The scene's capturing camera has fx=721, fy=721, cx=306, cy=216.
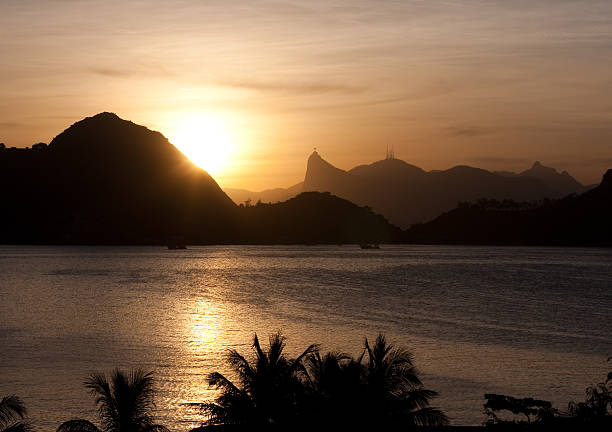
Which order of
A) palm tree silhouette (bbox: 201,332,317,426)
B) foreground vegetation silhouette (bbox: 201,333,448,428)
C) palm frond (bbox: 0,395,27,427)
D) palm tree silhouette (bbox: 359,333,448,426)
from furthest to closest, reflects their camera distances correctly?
1. palm tree silhouette (bbox: 201,332,317,426)
2. palm tree silhouette (bbox: 359,333,448,426)
3. foreground vegetation silhouette (bbox: 201,333,448,428)
4. palm frond (bbox: 0,395,27,427)

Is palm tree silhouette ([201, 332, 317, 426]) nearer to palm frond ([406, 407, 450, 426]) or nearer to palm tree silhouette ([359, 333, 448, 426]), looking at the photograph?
palm tree silhouette ([359, 333, 448, 426])

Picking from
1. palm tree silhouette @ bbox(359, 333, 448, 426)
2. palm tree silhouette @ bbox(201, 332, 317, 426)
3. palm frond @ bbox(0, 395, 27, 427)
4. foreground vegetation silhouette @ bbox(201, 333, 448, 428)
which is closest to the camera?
palm frond @ bbox(0, 395, 27, 427)

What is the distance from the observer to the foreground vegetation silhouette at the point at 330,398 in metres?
26.5

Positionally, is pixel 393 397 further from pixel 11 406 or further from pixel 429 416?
pixel 11 406

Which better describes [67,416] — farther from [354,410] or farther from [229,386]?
[354,410]

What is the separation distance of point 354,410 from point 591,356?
44780 mm

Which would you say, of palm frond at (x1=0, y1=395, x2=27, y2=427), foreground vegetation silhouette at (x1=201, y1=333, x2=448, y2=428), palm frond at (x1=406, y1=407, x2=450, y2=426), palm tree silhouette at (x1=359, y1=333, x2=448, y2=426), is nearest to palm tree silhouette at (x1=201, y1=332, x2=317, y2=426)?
foreground vegetation silhouette at (x1=201, y1=333, x2=448, y2=428)

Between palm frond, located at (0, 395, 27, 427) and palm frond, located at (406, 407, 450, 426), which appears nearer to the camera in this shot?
palm frond, located at (0, 395, 27, 427)

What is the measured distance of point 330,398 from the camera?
1050 inches

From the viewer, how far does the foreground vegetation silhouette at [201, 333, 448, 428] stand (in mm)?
26484

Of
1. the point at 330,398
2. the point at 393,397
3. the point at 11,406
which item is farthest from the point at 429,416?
the point at 11,406

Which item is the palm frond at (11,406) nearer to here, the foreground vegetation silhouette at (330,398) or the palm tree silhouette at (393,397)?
the foreground vegetation silhouette at (330,398)

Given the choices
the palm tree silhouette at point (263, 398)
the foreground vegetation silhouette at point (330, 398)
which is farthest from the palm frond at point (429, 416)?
the palm tree silhouette at point (263, 398)

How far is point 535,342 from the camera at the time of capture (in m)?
72.8
